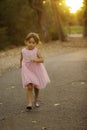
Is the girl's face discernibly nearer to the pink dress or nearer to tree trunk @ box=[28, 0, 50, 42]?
the pink dress

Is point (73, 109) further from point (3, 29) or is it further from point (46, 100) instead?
point (3, 29)

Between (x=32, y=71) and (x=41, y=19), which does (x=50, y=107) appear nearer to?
(x=32, y=71)

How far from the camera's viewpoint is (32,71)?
905 cm

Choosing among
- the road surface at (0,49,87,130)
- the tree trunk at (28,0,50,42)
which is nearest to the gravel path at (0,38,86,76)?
the road surface at (0,49,87,130)

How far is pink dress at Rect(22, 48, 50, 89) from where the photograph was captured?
8.98m

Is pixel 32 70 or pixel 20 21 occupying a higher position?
pixel 32 70

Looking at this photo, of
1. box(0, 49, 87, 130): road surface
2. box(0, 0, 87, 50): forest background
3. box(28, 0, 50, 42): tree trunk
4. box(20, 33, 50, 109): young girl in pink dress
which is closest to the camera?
box(0, 49, 87, 130): road surface

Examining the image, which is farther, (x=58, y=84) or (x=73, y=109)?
(x=58, y=84)

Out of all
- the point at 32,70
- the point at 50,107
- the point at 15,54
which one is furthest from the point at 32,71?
the point at 15,54

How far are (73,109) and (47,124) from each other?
1254 millimetres

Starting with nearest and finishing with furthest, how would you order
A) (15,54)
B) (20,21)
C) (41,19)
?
(15,54), (20,21), (41,19)

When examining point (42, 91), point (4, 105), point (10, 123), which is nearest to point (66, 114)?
point (10, 123)

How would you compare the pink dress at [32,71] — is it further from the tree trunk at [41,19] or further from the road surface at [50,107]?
the tree trunk at [41,19]

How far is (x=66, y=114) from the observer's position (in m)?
8.22
